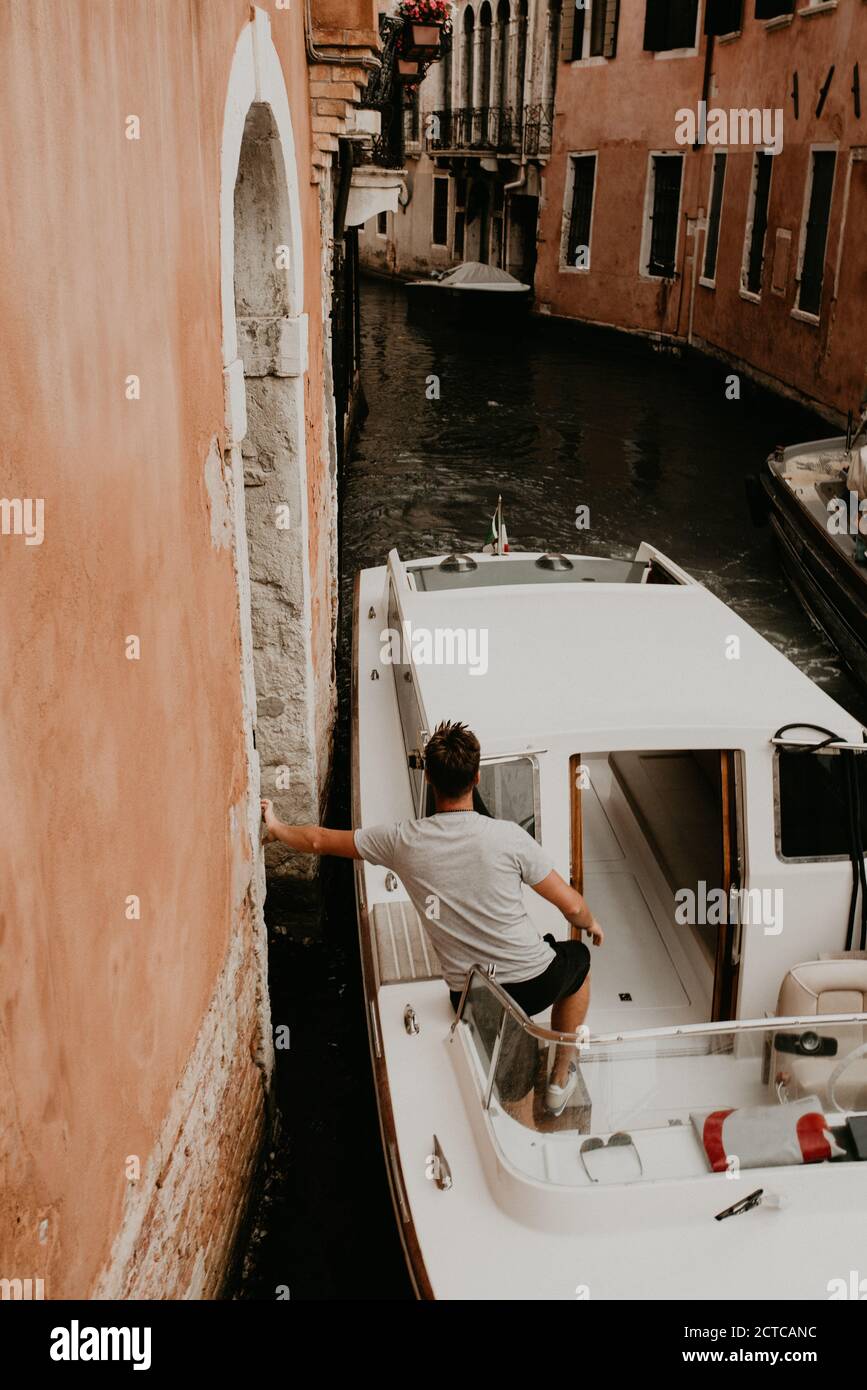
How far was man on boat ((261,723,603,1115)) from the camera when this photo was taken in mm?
3164

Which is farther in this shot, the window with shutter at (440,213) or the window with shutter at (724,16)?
the window with shutter at (440,213)

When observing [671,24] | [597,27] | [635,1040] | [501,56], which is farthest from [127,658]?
[501,56]

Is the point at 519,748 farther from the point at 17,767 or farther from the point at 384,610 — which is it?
the point at 384,610

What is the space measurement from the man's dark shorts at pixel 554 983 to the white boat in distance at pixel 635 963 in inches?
5.8

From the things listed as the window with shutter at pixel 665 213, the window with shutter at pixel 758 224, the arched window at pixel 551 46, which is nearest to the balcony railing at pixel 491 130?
the arched window at pixel 551 46

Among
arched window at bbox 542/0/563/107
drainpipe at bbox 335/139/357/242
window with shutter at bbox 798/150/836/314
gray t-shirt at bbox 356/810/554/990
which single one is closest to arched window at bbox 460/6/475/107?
arched window at bbox 542/0/563/107

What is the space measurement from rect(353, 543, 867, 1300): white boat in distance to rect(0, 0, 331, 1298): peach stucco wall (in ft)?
2.52

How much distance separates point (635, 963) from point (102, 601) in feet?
9.10

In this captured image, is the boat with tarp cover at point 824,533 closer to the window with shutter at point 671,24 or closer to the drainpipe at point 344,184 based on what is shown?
the drainpipe at point 344,184

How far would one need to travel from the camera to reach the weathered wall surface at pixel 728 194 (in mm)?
13891

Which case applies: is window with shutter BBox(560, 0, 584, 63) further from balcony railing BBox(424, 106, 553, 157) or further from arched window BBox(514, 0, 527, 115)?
arched window BBox(514, 0, 527, 115)

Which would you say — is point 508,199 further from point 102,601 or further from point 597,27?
point 102,601

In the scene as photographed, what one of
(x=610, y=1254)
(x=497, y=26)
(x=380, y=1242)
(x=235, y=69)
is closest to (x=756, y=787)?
(x=610, y=1254)

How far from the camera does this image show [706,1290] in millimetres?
2779
